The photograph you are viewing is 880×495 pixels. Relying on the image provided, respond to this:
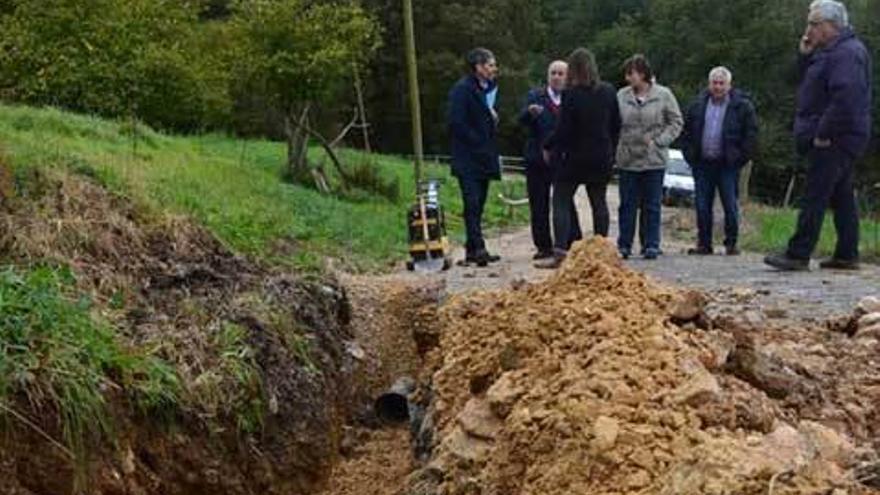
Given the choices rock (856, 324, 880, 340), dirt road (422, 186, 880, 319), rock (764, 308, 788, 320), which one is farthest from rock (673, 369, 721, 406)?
dirt road (422, 186, 880, 319)

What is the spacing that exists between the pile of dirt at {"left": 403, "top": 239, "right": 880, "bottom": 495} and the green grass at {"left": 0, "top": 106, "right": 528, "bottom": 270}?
3096 mm

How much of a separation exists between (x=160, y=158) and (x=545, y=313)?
892cm

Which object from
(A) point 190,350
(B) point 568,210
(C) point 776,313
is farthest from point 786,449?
(B) point 568,210

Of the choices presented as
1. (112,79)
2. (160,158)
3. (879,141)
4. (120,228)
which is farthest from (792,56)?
(120,228)

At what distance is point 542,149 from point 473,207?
0.69m

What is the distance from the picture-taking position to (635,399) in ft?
14.8

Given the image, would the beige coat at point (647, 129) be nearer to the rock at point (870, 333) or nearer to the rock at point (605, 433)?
the rock at point (870, 333)

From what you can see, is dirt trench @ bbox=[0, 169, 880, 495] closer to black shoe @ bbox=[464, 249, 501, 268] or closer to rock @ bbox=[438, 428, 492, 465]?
rock @ bbox=[438, 428, 492, 465]

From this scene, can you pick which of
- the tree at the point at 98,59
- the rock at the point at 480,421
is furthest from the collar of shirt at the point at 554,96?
the tree at the point at 98,59

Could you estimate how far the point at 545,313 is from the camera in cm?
603

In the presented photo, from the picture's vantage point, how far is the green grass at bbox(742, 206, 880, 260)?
12.4m

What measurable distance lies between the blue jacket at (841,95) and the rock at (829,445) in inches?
207

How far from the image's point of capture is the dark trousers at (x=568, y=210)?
34.3 ft

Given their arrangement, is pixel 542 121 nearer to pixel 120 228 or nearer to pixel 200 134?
pixel 120 228
